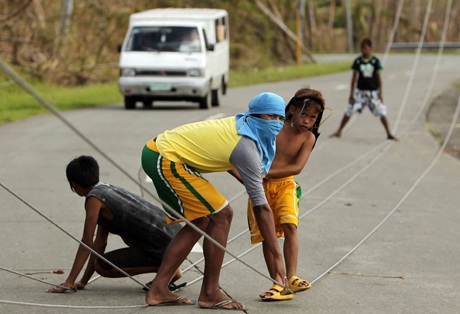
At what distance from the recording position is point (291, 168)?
8016mm

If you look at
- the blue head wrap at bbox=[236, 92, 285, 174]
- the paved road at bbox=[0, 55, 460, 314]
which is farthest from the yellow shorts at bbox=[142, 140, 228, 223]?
the paved road at bbox=[0, 55, 460, 314]

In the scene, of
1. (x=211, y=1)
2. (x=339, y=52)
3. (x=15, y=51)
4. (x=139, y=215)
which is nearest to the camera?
(x=139, y=215)

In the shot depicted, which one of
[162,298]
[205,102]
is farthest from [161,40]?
[162,298]

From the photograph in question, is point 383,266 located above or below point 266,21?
above

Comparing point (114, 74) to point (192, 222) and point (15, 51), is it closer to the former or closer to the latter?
point (15, 51)

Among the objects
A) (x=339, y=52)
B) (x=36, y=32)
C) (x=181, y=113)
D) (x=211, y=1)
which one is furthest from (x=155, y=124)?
(x=339, y=52)

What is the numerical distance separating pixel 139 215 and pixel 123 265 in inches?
14.6

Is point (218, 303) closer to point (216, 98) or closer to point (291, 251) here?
point (291, 251)

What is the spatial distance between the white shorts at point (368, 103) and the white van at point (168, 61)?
5.81m

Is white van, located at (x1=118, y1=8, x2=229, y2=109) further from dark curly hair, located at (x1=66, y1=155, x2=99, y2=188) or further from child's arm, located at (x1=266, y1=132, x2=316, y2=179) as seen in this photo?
dark curly hair, located at (x1=66, y1=155, x2=99, y2=188)

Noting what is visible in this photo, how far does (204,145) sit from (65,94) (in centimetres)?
2219

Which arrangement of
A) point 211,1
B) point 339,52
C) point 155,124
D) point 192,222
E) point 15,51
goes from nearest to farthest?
point 192,222
point 155,124
point 15,51
point 211,1
point 339,52

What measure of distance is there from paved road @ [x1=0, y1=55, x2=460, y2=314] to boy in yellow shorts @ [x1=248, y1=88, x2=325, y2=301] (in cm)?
39

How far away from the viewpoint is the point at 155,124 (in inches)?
843
